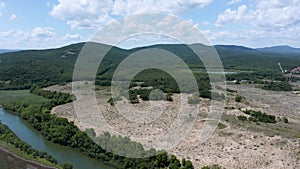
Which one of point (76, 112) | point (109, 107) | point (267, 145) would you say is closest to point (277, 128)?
point (267, 145)

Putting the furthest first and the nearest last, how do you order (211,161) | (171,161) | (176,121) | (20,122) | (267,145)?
(20,122)
(176,121)
(267,145)
(211,161)
(171,161)

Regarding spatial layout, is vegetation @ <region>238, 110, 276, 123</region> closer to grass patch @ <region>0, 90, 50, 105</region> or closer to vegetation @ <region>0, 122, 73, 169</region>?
vegetation @ <region>0, 122, 73, 169</region>

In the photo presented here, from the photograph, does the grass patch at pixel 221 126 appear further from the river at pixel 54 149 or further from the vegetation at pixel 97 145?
the river at pixel 54 149

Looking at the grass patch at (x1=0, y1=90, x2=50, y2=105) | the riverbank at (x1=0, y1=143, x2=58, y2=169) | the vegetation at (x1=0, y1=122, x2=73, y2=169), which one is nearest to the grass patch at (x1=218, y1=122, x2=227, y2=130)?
the vegetation at (x1=0, y1=122, x2=73, y2=169)

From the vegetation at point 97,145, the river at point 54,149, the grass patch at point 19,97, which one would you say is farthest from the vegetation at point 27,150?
the grass patch at point 19,97

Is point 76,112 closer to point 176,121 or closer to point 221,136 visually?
point 176,121

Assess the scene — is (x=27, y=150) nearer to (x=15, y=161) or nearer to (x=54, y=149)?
(x=15, y=161)
